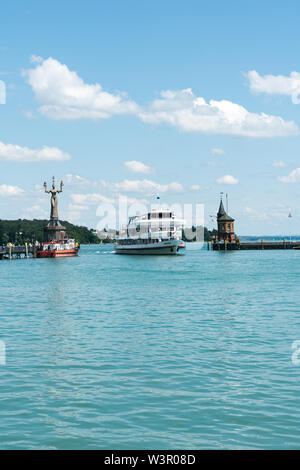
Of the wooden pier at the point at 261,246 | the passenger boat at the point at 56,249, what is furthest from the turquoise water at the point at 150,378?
the wooden pier at the point at 261,246

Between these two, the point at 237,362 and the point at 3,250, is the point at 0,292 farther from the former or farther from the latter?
the point at 3,250

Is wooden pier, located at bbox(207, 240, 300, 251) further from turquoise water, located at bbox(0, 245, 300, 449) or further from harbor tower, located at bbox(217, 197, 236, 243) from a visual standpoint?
turquoise water, located at bbox(0, 245, 300, 449)

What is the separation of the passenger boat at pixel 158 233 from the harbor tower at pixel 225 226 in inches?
1539

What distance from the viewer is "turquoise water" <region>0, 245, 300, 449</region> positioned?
12359 millimetres

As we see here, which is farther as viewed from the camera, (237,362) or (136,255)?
(136,255)

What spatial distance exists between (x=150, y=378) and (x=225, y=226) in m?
153

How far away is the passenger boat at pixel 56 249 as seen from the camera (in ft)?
459

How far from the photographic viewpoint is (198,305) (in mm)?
36656

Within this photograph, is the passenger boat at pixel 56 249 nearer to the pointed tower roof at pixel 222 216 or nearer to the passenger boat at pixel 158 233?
the passenger boat at pixel 158 233

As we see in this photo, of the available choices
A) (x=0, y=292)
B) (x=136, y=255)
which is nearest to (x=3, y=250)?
(x=136, y=255)

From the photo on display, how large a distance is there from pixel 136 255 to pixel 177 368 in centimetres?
12239

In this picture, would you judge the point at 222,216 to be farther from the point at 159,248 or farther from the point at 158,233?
the point at 159,248

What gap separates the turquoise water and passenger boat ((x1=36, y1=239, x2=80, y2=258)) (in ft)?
350

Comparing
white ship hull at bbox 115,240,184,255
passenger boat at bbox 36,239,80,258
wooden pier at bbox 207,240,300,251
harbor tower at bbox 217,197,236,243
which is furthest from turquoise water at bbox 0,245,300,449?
wooden pier at bbox 207,240,300,251
